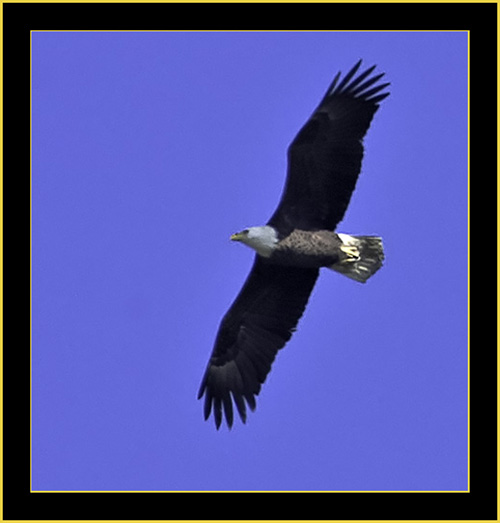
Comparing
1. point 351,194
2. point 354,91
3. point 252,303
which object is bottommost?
point 252,303

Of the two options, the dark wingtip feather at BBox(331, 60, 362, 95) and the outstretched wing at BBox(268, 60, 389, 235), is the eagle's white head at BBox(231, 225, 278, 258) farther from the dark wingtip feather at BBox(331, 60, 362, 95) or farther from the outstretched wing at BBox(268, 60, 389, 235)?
the dark wingtip feather at BBox(331, 60, 362, 95)

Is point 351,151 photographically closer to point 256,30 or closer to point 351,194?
point 351,194

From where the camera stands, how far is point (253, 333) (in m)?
16.2

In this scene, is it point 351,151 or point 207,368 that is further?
point 207,368

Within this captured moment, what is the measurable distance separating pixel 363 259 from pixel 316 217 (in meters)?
0.73

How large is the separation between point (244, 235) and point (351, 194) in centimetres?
127

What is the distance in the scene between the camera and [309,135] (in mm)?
15219

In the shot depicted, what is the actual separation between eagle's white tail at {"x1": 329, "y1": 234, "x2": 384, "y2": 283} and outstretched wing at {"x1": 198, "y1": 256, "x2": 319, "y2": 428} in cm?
45

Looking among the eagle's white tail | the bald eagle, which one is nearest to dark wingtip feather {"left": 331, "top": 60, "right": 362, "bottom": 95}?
the bald eagle

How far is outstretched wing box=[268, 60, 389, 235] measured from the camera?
1514 centimetres

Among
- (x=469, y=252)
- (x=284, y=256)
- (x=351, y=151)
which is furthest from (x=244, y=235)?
(x=469, y=252)

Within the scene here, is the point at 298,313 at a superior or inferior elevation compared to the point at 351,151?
inferior

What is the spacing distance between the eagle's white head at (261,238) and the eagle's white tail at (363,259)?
30.0 inches

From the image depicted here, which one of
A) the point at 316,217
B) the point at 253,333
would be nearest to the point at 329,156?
the point at 316,217
